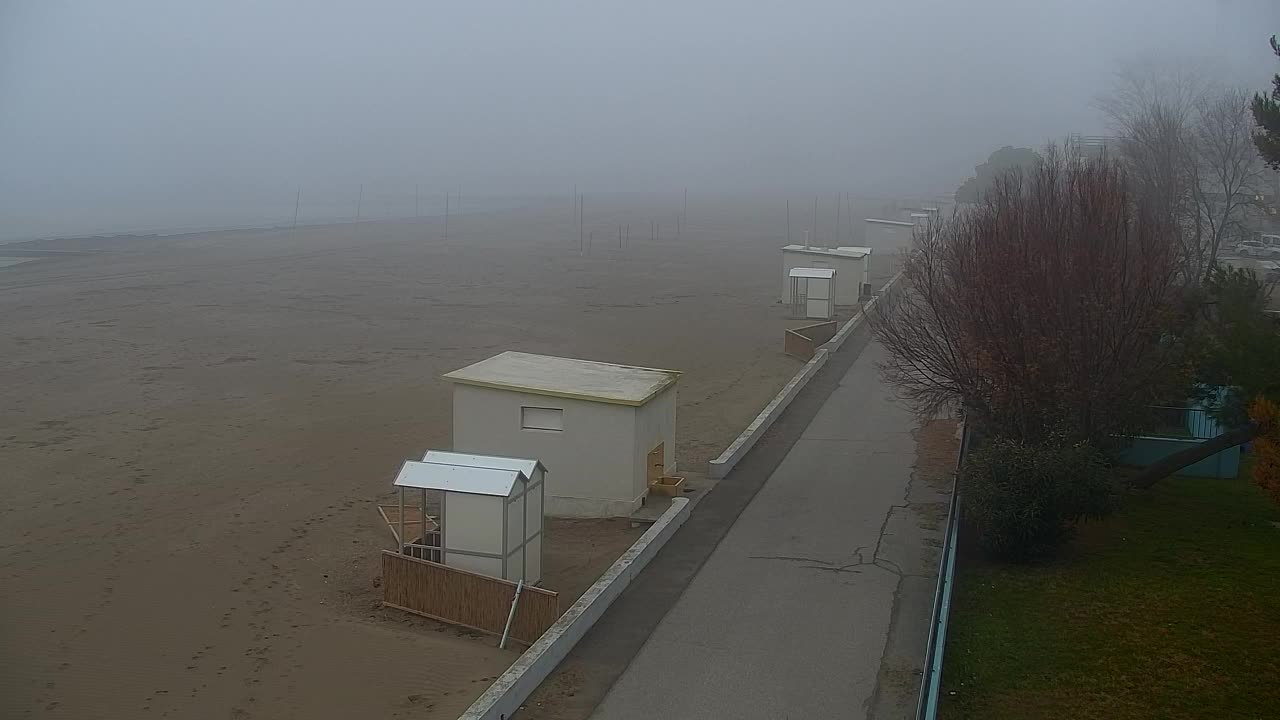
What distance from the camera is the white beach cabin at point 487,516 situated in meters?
12.6

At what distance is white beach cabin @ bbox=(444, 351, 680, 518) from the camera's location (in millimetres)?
15352

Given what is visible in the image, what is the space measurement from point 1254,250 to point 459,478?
48.9 meters

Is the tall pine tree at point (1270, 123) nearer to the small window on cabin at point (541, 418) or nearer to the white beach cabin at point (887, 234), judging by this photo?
the small window on cabin at point (541, 418)

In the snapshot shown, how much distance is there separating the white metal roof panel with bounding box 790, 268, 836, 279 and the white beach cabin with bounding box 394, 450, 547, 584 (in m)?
24.0

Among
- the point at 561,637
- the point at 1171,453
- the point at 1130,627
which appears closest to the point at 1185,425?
the point at 1171,453

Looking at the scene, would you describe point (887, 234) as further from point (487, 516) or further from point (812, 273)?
point (487, 516)

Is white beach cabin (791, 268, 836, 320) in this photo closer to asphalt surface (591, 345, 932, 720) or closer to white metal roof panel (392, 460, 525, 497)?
asphalt surface (591, 345, 932, 720)

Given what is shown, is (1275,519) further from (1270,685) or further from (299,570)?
(299,570)

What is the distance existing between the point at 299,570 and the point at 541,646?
5.09 m

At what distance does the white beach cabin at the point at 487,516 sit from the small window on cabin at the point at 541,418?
234cm

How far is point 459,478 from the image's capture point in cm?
1288

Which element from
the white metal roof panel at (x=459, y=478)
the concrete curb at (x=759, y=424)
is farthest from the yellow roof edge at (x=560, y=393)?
the white metal roof panel at (x=459, y=478)

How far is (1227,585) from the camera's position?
12508 millimetres

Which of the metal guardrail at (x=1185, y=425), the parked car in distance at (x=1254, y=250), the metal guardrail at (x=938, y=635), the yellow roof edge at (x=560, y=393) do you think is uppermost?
the parked car in distance at (x=1254, y=250)
